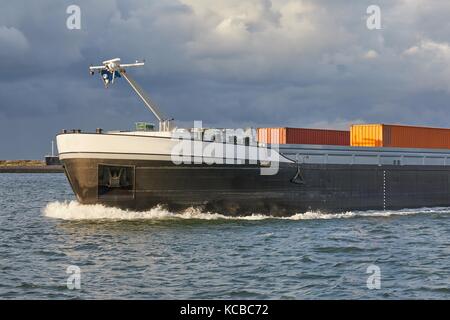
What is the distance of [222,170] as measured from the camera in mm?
23422

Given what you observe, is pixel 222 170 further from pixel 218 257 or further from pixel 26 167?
pixel 26 167

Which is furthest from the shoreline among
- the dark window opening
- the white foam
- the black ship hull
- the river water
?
the dark window opening

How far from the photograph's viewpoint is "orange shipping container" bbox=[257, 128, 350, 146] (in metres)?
28.7

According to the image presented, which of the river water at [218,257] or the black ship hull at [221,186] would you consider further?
the black ship hull at [221,186]

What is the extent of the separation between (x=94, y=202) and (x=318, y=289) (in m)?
12.3

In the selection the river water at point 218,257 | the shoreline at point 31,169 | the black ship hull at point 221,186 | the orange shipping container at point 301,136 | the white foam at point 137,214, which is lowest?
the river water at point 218,257

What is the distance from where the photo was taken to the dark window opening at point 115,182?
2247cm

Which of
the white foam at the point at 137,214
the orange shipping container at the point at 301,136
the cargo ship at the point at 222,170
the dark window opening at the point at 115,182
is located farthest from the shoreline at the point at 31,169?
the dark window opening at the point at 115,182

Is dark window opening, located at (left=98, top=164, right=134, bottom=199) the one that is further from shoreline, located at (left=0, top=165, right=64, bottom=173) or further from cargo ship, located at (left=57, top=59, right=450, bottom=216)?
shoreline, located at (left=0, top=165, right=64, bottom=173)

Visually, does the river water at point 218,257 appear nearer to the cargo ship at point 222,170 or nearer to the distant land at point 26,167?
the cargo ship at point 222,170

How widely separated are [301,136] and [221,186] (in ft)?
24.3

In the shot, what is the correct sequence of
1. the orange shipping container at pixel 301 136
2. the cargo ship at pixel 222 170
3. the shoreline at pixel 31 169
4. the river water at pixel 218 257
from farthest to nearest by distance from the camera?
the shoreline at pixel 31 169, the orange shipping container at pixel 301 136, the cargo ship at pixel 222 170, the river water at pixel 218 257
